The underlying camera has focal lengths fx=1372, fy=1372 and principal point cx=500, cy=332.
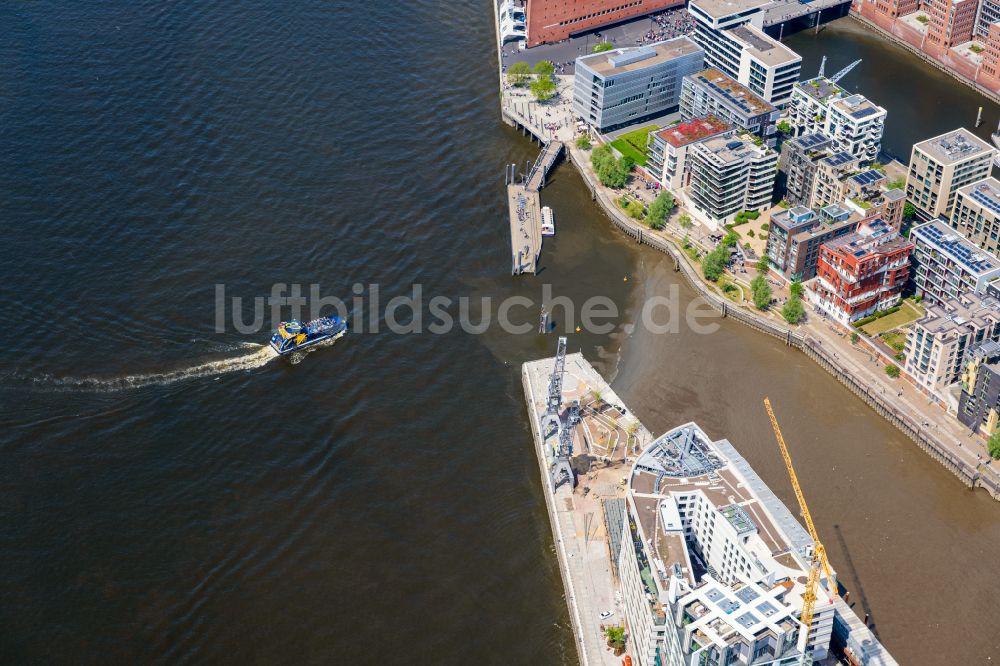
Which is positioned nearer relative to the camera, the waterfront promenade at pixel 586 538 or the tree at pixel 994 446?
the waterfront promenade at pixel 586 538

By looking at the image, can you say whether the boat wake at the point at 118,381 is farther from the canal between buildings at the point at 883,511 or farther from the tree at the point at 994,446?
the tree at the point at 994,446

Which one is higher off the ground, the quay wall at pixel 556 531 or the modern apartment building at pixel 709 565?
the modern apartment building at pixel 709 565

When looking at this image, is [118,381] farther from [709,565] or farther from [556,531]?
[709,565]

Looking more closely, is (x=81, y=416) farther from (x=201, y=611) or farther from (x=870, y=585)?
(x=870, y=585)

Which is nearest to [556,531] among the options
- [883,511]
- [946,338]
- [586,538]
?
[586,538]

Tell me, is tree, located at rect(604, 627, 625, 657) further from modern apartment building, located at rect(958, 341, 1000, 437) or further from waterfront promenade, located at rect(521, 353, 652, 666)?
modern apartment building, located at rect(958, 341, 1000, 437)

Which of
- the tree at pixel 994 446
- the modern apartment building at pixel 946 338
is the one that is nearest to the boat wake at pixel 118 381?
the modern apartment building at pixel 946 338

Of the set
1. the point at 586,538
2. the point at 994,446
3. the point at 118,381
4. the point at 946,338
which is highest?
the point at 946,338

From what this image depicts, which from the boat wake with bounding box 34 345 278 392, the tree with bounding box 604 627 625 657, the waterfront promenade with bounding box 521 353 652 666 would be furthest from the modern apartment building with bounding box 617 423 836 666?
the boat wake with bounding box 34 345 278 392
